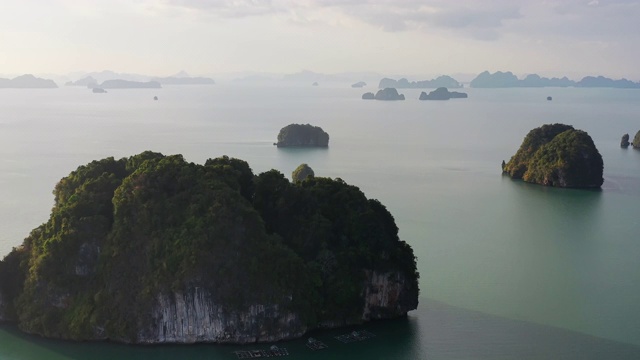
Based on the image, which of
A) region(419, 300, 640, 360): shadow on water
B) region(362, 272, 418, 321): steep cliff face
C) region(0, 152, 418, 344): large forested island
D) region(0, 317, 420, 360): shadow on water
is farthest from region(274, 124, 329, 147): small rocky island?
region(0, 317, 420, 360): shadow on water

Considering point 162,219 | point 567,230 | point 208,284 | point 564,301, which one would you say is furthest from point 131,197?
point 567,230

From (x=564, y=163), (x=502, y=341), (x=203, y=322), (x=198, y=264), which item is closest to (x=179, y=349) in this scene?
(x=203, y=322)

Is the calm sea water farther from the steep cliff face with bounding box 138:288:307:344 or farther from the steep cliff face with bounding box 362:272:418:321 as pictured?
the steep cliff face with bounding box 362:272:418:321

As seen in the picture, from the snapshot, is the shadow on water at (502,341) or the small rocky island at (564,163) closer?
the shadow on water at (502,341)

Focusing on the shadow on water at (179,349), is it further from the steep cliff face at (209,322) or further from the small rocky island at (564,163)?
the small rocky island at (564,163)

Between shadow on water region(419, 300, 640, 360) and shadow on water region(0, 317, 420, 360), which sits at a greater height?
shadow on water region(419, 300, 640, 360)

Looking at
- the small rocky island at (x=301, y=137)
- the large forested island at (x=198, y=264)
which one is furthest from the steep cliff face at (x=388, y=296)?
the small rocky island at (x=301, y=137)

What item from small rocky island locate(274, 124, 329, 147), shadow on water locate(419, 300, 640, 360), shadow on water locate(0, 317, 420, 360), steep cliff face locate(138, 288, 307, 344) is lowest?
shadow on water locate(0, 317, 420, 360)
